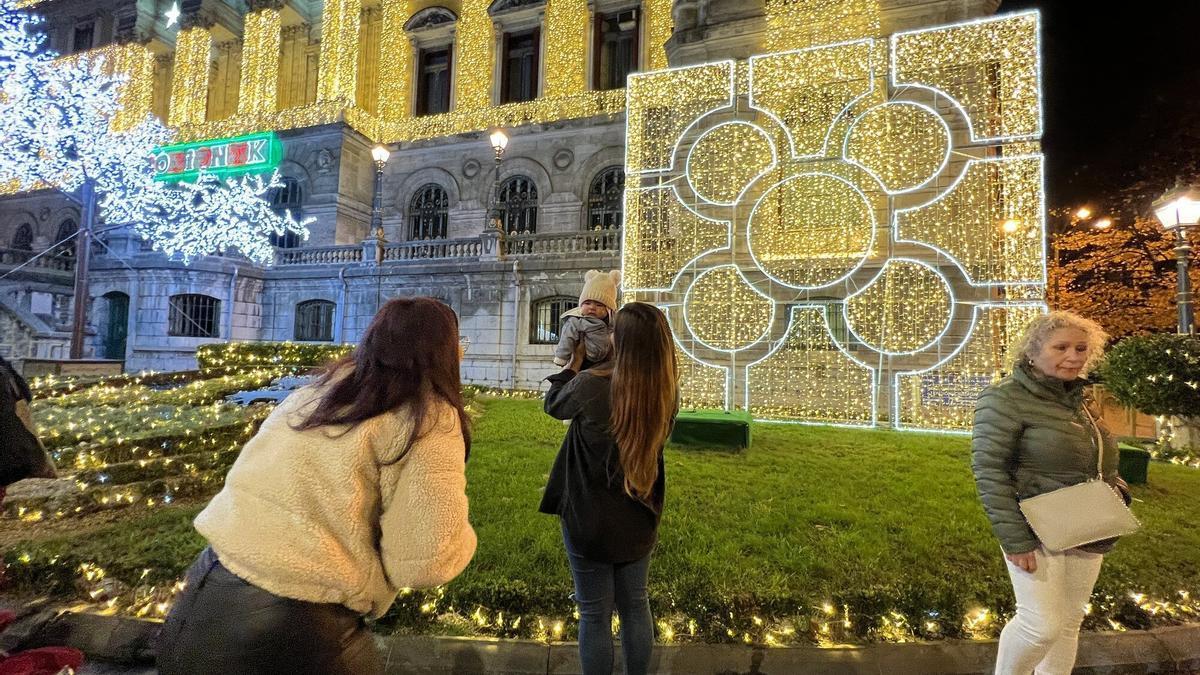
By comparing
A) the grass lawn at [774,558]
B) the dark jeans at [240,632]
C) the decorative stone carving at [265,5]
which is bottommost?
the grass lawn at [774,558]

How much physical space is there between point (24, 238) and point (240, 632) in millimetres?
38336

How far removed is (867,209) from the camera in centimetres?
1125

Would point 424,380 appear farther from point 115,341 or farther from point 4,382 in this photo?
point 115,341

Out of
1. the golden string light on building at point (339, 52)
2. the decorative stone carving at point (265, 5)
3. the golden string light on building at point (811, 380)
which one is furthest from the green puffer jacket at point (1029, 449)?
the decorative stone carving at point (265, 5)

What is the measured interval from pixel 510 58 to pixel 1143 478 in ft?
78.2

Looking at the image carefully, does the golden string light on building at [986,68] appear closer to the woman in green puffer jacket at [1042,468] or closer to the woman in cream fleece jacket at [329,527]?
the woman in green puffer jacket at [1042,468]

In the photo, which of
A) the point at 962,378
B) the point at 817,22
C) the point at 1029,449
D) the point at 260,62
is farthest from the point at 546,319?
the point at 260,62

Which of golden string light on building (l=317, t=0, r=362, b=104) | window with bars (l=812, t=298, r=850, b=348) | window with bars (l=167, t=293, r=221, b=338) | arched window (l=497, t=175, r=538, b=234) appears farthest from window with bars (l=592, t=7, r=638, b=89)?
window with bars (l=167, t=293, r=221, b=338)

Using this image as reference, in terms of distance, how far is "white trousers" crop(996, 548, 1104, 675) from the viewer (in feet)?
8.33

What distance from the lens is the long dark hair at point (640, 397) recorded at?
232 centimetres

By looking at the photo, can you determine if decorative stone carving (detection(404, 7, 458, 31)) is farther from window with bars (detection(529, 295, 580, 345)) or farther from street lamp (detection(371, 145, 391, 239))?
window with bars (detection(529, 295, 580, 345))

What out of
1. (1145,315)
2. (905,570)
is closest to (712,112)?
(905,570)

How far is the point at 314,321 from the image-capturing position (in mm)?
19547

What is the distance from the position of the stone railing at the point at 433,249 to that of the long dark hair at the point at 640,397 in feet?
51.3
